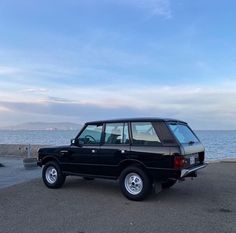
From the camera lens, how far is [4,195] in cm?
1024

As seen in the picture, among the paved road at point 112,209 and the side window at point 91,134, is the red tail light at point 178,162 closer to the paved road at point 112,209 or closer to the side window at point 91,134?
the paved road at point 112,209

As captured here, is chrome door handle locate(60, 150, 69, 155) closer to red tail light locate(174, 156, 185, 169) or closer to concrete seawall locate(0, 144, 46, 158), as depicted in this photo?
red tail light locate(174, 156, 185, 169)

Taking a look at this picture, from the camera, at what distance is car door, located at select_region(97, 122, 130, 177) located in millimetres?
9883

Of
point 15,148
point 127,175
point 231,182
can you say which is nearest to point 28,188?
point 127,175

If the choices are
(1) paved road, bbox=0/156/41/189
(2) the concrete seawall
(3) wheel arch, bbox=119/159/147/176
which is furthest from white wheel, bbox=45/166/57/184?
(2) the concrete seawall

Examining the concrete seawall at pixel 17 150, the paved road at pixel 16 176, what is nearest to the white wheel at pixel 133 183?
the paved road at pixel 16 176

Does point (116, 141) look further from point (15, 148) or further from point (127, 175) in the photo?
point (15, 148)

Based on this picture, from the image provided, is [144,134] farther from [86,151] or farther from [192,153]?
[86,151]

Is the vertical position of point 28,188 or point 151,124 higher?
point 151,124

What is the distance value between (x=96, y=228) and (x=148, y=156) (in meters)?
2.66

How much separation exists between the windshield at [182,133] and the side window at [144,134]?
17.1 inches

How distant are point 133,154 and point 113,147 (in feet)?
2.15

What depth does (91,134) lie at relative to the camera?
10.8 metres

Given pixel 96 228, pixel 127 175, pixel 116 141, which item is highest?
pixel 116 141
